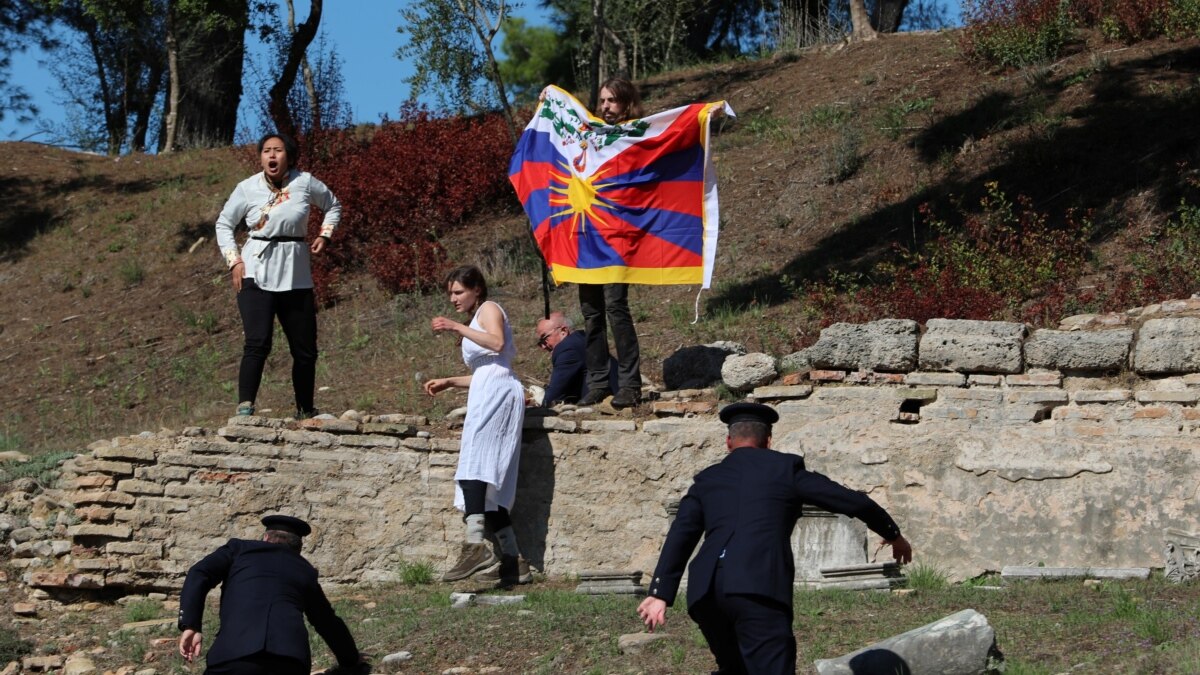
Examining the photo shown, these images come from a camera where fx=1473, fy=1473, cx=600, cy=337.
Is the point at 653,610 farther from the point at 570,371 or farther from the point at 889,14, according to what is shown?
the point at 889,14

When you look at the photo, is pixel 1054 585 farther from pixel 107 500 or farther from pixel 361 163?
pixel 361 163

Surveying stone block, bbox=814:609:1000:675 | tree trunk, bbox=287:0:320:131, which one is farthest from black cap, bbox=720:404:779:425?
tree trunk, bbox=287:0:320:131

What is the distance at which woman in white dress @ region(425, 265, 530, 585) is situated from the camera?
28.9 feet

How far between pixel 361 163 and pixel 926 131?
20.1 ft

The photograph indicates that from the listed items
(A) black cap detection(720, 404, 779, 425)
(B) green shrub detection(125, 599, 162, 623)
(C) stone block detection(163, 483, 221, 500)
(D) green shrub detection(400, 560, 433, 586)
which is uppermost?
A: (A) black cap detection(720, 404, 779, 425)

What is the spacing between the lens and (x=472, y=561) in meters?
8.77

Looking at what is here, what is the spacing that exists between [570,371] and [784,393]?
1528 mm

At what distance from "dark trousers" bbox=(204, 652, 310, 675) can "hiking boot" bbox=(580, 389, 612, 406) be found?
3.79 metres

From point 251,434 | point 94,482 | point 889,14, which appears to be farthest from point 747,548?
point 889,14

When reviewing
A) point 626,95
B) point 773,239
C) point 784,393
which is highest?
point 626,95

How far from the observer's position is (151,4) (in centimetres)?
1795

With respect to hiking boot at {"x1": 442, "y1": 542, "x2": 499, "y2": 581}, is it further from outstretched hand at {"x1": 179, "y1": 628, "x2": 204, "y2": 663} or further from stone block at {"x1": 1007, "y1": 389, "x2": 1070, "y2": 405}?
stone block at {"x1": 1007, "y1": 389, "x2": 1070, "y2": 405}

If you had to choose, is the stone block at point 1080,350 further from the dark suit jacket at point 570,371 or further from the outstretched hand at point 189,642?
the outstretched hand at point 189,642

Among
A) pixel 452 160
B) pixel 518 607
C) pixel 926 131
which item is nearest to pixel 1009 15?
pixel 926 131
